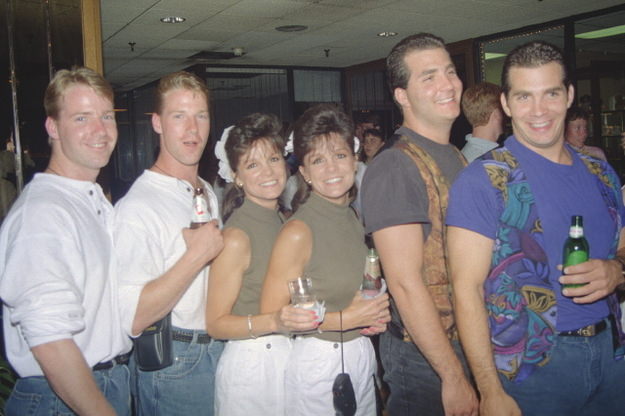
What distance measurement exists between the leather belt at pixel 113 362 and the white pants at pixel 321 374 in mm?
610

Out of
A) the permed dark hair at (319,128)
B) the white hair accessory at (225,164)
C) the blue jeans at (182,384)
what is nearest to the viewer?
the blue jeans at (182,384)

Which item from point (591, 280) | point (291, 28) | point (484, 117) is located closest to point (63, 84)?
point (591, 280)

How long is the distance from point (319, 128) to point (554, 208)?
0.95 meters

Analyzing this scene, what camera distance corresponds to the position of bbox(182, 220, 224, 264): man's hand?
1.72 m

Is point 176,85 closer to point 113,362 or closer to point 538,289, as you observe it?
point 113,362

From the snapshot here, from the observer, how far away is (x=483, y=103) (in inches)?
129

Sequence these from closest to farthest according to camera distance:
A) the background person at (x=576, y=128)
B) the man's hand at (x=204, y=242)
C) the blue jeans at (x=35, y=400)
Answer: the blue jeans at (x=35, y=400) → the man's hand at (x=204, y=242) → the background person at (x=576, y=128)

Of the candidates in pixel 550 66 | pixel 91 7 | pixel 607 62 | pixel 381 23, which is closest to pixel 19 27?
pixel 91 7

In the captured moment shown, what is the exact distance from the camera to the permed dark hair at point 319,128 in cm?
207

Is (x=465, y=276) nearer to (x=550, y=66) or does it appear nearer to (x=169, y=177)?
(x=550, y=66)

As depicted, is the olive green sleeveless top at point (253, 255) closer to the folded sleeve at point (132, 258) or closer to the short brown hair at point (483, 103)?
the folded sleeve at point (132, 258)

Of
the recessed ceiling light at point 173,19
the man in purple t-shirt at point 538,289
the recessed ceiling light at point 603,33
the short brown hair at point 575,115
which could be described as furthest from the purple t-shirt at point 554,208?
the recessed ceiling light at point 603,33

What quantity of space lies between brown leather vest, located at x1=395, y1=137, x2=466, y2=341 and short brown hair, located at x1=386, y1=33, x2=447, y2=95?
333 millimetres

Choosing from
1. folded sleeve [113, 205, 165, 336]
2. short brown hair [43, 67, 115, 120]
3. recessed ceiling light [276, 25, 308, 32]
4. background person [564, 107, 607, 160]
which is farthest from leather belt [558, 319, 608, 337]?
recessed ceiling light [276, 25, 308, 32]
